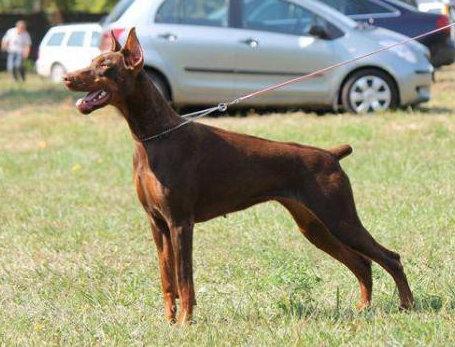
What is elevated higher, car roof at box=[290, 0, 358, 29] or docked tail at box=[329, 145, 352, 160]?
docked tail at box=[329, 145, 352, 160]

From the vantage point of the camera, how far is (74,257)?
25.9ft

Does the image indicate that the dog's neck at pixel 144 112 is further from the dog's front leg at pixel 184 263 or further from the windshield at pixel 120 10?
the windshield at pixel 120 10

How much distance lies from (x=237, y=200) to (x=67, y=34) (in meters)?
24.6

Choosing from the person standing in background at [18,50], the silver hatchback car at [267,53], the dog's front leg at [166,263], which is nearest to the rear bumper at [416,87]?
the silver hatchback car at [267,53]

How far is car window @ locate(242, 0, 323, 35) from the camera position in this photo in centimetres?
1532

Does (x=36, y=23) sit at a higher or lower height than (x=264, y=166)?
lower

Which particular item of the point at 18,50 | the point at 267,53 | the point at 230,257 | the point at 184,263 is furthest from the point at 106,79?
the point at 18,50

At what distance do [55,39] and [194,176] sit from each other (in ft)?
83.5

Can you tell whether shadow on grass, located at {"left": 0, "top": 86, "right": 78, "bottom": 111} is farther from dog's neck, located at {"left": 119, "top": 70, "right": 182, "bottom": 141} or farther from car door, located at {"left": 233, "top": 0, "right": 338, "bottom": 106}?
dog's neck, located at {"left": 119, "top": 70, "right": 182, "bottom": 141}

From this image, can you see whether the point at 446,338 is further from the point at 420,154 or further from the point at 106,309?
the point at 420,154

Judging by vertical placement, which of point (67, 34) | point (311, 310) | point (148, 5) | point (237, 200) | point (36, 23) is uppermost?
point (237, 200)

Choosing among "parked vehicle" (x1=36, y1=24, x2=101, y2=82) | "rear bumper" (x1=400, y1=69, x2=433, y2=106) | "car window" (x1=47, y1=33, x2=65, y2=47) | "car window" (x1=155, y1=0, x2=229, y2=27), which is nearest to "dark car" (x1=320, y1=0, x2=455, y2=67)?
"rear bumper" (x1=400, y1=69, x2=433, y2=106)

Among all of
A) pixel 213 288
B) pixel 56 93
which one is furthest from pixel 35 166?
pixel 56 93

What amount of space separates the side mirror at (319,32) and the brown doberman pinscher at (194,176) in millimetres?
9367
